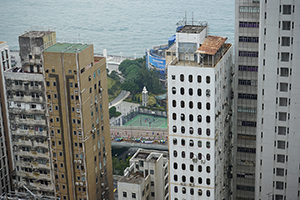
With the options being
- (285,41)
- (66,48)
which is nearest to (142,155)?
(66,48)

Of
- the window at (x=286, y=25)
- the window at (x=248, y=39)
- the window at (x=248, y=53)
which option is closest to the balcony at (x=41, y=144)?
the window at (x=248, y=53)

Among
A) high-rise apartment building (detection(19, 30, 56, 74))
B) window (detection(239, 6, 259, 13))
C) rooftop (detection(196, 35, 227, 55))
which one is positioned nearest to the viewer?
rooftop (detection(196, 35, 227, 55))

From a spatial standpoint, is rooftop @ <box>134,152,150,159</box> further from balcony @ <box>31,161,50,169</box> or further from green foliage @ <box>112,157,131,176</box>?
green foliage @ <box>112,157,131,176</box>

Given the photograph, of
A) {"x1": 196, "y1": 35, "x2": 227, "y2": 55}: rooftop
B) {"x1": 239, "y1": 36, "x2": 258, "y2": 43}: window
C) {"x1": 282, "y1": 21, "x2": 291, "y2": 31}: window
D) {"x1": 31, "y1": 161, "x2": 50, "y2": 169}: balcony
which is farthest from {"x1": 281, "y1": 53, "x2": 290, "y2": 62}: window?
{"x1": 31, "y1": 161, "x2": 50, "y2": 169}: balcony

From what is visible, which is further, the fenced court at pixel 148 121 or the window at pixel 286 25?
the fenced court at pixel 148 121

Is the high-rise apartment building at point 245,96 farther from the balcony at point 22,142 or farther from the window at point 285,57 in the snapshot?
the balcony at point 22,142

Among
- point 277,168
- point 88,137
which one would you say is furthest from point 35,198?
point 277,168

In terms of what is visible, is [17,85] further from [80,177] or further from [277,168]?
[277,168]
